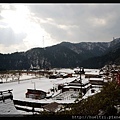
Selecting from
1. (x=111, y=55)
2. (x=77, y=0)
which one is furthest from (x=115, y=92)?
(x=111, y=55)

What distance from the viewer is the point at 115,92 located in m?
5.16

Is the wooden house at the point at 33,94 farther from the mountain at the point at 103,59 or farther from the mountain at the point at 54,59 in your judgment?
the mountain at the point at 54,59

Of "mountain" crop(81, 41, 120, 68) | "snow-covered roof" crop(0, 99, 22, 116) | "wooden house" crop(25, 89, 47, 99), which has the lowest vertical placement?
"wooden house" crop(25, 89, 47, 99)

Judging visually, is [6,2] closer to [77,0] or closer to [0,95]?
[77,0]

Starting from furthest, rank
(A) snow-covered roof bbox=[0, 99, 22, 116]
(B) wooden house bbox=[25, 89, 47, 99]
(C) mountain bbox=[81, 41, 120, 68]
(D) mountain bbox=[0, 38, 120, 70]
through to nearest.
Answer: (D) mountain bbox=[0, 38, 120, 70] → (C) mountain bbox=[81, 41, 120, 68] → (B) wooden house bbox=[25, 89, 47, 99] → (A) snow-covered roof bbox=[0, 99, 22, 116]

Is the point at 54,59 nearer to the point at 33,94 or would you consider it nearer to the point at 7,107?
the point at 33,94

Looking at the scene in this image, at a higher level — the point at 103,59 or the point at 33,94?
the point at 103,59

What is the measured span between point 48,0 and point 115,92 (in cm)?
306

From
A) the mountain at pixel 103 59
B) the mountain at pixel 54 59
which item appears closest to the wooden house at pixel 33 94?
the mountain at pixel 103 59

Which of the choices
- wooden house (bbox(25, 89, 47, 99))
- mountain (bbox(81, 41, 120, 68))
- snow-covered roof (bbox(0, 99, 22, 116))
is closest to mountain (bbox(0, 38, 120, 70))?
mountain (bbox(81, 41, 120, 68))

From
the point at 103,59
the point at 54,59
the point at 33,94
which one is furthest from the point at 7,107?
the point at 54,59

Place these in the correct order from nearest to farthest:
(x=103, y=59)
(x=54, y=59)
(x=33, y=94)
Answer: (x=33, y=94)
(x=103, y=59)
(x=54, y=59)

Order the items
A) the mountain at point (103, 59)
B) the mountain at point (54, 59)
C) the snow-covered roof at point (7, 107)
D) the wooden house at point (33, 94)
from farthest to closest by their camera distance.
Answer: the mountain at point (54, 59) → the mountain at point (103, 59) → the wooden house at point (33, 94) → the snow-covered roof at point (7, 107)

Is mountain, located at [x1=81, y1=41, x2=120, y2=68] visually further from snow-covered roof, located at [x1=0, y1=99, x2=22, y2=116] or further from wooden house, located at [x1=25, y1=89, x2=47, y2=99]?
snow-covered roof, located at [x1=0, y1=99, x2=22, y2=116]
